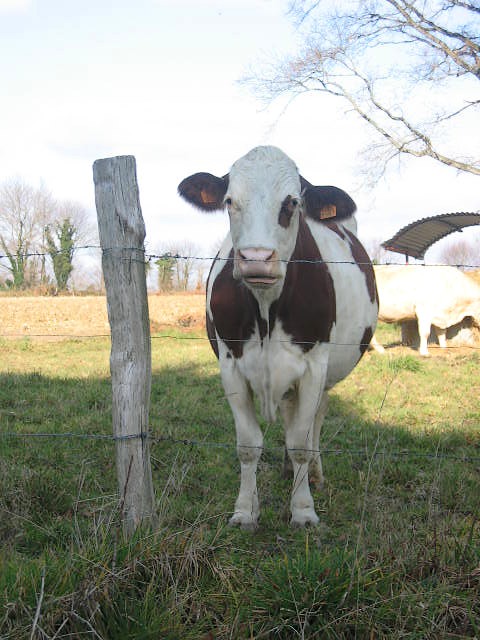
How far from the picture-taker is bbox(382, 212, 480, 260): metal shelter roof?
538 inches

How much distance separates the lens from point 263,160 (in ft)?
11.4

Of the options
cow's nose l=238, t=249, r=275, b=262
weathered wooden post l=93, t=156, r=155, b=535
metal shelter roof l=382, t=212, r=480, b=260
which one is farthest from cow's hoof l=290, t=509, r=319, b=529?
metal shelter roof l=382, t=212, r=480, b=260

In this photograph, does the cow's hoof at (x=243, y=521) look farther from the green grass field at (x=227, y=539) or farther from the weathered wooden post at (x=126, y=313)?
the weathered wooden post at (x=126, y=313)

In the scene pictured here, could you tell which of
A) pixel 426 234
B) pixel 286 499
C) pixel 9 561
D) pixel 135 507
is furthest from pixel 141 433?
pixel 426 234

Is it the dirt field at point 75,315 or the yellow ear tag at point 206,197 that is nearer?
the yellow ear tag at point 206,197

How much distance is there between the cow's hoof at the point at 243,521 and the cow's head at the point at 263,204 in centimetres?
137

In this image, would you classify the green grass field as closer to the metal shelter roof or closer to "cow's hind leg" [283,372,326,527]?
"cow's hind leg" [283,372,326,527]

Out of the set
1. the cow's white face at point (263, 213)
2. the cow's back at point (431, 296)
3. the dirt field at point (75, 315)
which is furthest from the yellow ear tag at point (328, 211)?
the dirt field at point (75, 315)

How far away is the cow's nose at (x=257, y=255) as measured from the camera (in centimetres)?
298

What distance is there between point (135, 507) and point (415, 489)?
2085mm

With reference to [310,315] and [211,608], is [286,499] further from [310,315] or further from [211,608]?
[211,608]

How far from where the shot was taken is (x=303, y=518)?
362 cm

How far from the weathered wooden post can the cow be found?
32.5ft

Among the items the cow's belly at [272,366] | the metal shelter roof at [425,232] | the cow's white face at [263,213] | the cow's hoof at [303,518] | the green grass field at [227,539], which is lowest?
the cow's hoof at [303,518]
